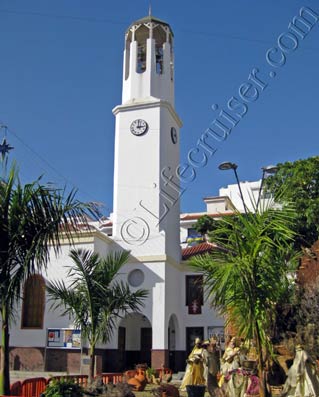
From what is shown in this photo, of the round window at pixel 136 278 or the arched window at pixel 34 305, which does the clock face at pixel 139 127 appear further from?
the arched window at pixel 34 305

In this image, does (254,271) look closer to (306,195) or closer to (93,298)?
(93,298)

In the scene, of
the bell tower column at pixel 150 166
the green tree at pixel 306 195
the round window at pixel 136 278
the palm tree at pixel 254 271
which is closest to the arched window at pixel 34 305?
the round window at pixel 136 278

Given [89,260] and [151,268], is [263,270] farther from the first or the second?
[151,268]

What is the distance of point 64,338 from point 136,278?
4852mm

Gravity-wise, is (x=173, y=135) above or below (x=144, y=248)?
above

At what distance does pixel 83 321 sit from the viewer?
54.3 feet

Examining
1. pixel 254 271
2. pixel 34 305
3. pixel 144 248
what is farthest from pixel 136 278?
pixel 254 271

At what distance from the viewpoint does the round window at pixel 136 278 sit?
1059 inches

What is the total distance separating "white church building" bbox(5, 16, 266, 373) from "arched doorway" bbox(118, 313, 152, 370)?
5 cm

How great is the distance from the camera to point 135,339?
2866cm

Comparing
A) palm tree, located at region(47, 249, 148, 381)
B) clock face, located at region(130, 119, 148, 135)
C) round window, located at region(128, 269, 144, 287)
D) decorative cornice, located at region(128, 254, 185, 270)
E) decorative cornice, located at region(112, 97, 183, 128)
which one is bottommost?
palm tree, located at region(47, 249, 148, 381)

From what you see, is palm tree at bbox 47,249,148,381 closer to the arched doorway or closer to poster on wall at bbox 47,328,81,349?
poster on wall at bbox 47,328,81,349

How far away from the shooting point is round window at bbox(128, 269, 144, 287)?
88.2 feet

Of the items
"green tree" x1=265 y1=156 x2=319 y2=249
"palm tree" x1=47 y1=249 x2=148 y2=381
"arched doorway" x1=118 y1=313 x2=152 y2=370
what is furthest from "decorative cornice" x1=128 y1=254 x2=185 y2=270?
"palm tree" x1=47 y1=249 x2=148 y2=381
